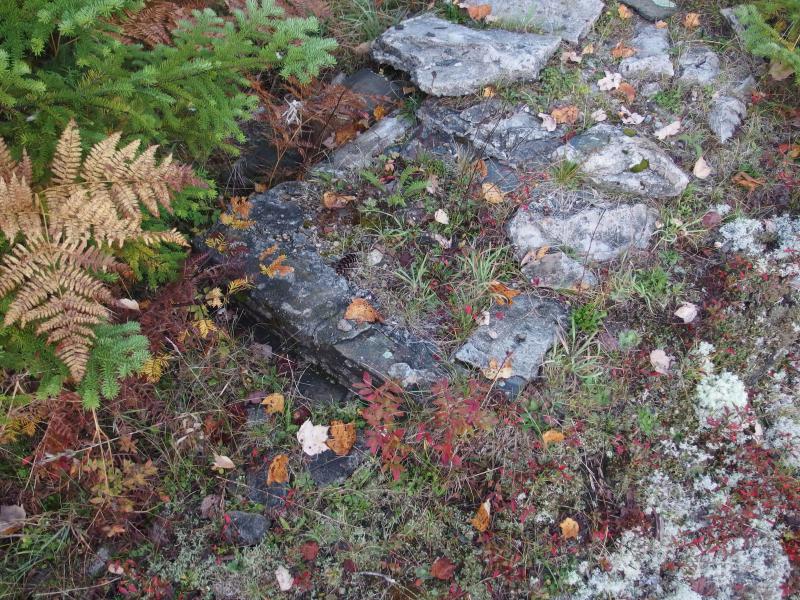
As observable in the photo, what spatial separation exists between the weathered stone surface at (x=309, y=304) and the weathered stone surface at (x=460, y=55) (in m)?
1.54

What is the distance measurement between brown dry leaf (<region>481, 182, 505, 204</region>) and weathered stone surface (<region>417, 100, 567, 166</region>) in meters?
0.29

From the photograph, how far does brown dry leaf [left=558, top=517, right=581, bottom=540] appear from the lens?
116 inches

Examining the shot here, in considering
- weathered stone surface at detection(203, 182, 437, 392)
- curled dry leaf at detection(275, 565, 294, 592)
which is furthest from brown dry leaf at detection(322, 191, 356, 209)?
curled dry leaf at detection(275, 565, 294, 592)

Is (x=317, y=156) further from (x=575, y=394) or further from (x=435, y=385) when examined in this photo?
(x=575, y=394)

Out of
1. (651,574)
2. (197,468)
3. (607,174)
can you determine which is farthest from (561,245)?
Result: (197,468)

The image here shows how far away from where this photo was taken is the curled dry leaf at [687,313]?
11.6ft

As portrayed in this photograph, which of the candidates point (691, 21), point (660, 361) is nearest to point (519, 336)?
point (660, 361)

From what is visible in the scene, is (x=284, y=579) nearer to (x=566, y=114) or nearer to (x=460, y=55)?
(x=566, y=114)

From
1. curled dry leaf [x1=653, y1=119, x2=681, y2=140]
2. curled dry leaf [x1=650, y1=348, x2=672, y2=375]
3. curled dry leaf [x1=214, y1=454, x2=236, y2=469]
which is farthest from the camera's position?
curled dry leaf [x1=653, y1=119, x2=681, y2=140]

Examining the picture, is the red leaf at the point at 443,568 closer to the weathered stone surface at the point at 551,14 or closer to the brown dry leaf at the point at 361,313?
the brown dry leaf at the point at 361,313

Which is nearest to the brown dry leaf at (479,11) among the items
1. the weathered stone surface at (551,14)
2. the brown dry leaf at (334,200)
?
the weathered stone surface at (551,14)

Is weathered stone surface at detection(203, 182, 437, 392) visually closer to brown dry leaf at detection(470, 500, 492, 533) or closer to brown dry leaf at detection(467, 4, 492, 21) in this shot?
brown dry leaf at detection(470, 500, 492, 533)

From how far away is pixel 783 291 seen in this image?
357cm

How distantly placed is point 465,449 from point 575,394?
2.44ft
